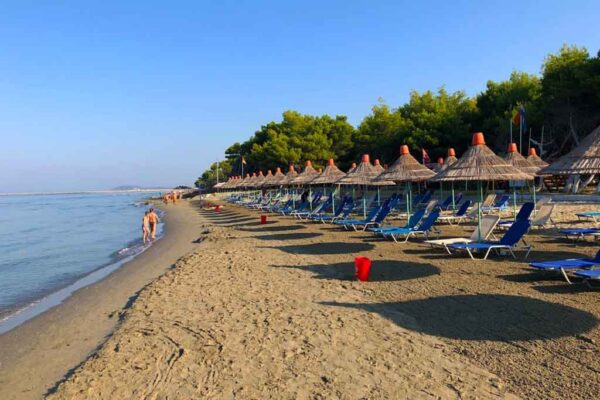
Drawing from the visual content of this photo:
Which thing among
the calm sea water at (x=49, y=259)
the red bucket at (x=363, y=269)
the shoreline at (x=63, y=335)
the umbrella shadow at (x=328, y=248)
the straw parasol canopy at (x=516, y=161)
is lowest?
the calm sea water at (x=49, y=259)

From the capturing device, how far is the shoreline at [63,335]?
4773 mm

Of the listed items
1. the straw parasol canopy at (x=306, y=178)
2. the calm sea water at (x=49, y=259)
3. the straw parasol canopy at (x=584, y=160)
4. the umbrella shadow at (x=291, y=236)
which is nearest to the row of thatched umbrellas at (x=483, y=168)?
the straw parasol canopy at (x=584, y=160)

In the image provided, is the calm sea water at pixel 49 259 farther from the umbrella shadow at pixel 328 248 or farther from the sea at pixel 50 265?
the umbrella shadow at pixel 328 248

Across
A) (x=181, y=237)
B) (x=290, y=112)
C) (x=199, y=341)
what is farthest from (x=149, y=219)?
(x=290, y=112)

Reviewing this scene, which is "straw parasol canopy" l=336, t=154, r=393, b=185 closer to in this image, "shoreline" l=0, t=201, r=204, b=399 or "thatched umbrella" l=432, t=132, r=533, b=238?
"thatched umbrella" l=432, t=132, r=533, b=238

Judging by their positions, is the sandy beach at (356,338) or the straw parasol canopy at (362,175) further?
the straw parasol canopy at (362,175)

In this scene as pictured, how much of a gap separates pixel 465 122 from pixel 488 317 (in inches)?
1187

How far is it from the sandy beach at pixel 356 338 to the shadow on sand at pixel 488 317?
1 cm

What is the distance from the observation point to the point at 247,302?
6.45 metres

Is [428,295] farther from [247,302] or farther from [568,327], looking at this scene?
[247,302]

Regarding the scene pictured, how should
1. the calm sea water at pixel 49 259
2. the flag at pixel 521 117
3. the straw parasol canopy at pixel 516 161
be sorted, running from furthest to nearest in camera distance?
the flag at pixel 521 117, the straw parasol canopy at pixel 516 161, the calm sea water at pixel 49 259

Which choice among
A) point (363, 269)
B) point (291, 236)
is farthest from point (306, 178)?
point (363, 269)

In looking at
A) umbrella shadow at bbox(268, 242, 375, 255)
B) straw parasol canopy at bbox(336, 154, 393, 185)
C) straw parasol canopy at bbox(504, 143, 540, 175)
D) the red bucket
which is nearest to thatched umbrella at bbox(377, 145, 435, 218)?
straw parasol canopy at bbox(336, 154, 393, 185)

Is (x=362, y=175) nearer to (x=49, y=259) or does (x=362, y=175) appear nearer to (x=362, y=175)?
(x=362, y=175)
